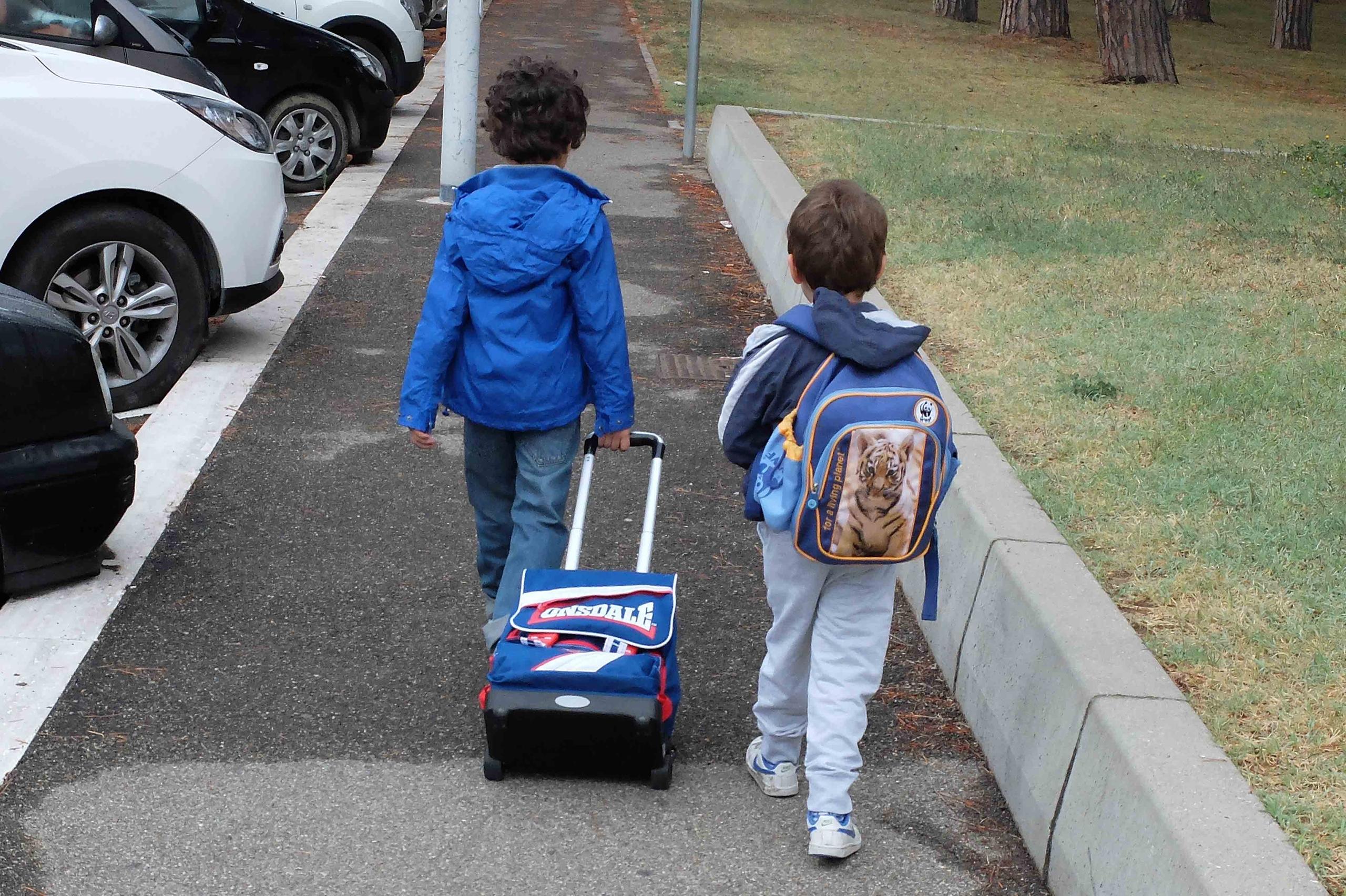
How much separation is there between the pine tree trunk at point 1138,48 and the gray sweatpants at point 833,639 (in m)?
19.1

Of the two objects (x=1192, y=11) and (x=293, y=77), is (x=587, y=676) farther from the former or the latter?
(x=1192, y=11)

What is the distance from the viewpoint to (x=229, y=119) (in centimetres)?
679

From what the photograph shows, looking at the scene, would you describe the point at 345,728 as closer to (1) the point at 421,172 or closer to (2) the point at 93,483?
(2) the point at 93,483

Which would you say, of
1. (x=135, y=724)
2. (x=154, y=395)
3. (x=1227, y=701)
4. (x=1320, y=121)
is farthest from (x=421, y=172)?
(x=1320, y=121)

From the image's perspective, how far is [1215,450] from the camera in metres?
5.27

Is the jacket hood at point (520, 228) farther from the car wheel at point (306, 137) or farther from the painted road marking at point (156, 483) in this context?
the car wheel at point (306, 137)

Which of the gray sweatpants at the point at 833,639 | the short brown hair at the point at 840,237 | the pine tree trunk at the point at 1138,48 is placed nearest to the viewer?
the short brown hair at the point at 840,237

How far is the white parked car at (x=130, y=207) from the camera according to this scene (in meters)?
5.94

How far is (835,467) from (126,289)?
4.16 metres

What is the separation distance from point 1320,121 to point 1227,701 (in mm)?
16536

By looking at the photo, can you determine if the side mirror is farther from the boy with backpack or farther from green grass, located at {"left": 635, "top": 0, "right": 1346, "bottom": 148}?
green grass, located at {"left": 635, "top": 0, "right": 1346, "bottom": 148}

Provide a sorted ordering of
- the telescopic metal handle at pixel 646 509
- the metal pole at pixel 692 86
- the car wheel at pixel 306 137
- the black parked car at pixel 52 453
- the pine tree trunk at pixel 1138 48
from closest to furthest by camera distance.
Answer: the telescopic metal handle at pixel 646 509
the black parked car at pixel 52 453
the car wheel at pixel 306 137
the metal pole at pixel 692 86
the pine tree trunk at pixel 1138 48

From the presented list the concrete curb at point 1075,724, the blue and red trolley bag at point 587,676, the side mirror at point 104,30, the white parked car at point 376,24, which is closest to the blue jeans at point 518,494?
the blue and red trolley bag at point 587,676

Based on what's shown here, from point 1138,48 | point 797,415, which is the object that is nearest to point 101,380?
point 797,415
